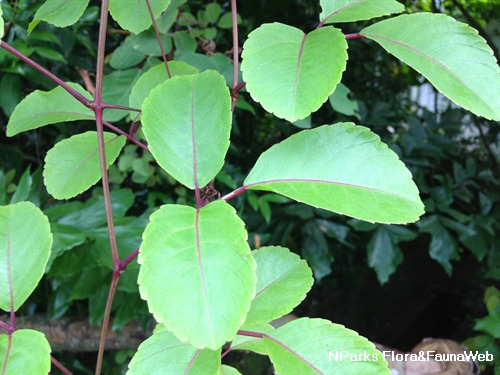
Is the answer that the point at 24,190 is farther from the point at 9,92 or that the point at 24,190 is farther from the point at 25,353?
the point at 25,353

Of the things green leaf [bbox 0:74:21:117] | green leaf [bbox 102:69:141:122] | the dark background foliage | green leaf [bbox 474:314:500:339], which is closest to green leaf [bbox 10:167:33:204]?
the dark background foliage

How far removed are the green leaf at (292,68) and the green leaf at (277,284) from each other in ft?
0.70

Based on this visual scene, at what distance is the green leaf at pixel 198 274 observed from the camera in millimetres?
291

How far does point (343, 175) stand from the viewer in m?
0.37

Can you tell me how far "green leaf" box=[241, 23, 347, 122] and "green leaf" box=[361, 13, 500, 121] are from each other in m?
0.05

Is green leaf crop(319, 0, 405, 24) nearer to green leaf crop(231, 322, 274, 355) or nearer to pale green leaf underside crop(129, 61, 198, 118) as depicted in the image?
pale green leaf underside crop(129, 61, 198, 118)

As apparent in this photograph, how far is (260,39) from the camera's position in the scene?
38 centimetres

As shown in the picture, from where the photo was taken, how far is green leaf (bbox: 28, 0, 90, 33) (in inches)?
20.7

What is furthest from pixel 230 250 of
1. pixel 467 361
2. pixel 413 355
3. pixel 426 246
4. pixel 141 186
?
pixel 426 246

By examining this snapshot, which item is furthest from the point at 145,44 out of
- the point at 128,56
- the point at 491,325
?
the point at 491,325

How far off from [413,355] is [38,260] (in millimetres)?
658

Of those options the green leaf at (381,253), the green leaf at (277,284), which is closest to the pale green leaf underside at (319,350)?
the green leaf at (277,284)

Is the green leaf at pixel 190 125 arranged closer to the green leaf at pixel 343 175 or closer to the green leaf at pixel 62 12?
the green leaf at pixel 343 175

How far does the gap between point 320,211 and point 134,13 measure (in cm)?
92
